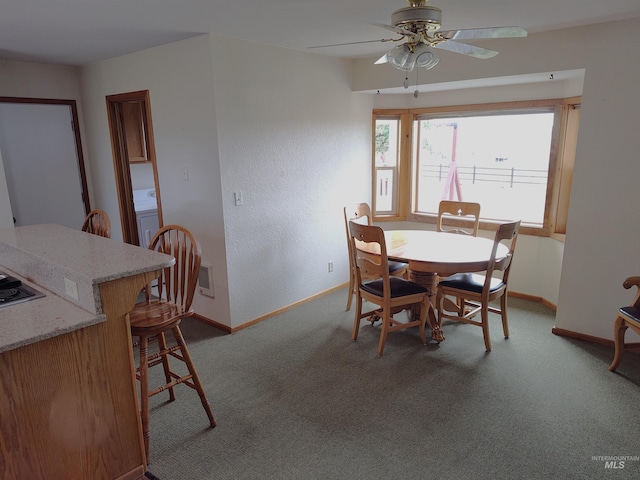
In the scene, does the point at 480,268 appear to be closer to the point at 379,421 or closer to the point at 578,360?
the point at 578,360

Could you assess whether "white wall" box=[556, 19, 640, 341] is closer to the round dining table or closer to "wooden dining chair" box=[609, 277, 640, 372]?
"wooden dining chair" box=[609, 277, 640, 372]

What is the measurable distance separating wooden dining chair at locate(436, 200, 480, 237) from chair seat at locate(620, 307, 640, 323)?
Result: 1.43 meters

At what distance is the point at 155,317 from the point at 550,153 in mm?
3769

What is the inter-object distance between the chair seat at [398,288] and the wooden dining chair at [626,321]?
49.7 inches

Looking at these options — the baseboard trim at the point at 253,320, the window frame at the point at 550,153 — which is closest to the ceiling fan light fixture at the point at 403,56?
the window frame at the point at 550,153

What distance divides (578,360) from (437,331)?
38.9 inches

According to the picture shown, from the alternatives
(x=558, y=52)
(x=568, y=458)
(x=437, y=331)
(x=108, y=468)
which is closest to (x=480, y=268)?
(x=437, y=331)

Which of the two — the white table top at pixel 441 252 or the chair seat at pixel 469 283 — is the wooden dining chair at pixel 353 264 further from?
the chair seat at pixel 469 283

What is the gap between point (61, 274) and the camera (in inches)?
72.8

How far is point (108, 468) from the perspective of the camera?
1856 millimetres

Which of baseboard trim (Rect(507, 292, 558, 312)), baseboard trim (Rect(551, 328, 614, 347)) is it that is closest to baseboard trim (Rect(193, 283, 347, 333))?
baseboard trim (Rect(507, 292, 558, 312))

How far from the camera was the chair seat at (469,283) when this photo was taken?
10.4 ft

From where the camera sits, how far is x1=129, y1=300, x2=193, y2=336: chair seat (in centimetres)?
209

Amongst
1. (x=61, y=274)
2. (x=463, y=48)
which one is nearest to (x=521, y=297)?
(x=463, y=48)
